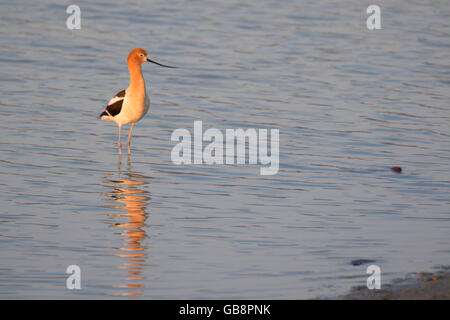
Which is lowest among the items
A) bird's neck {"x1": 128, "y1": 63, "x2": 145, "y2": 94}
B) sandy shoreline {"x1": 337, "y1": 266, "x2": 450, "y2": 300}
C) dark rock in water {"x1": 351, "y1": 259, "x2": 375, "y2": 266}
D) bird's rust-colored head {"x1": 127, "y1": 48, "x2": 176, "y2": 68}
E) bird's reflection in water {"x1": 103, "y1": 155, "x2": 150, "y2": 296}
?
sandy shoreline {"x1": 337, "y1": 266, "x2": 450, "y2": 300}

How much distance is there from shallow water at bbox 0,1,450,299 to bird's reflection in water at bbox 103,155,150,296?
0.09 ft

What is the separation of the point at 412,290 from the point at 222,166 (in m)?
5.49

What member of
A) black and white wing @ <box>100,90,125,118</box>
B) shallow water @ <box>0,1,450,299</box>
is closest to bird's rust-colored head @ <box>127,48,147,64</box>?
black and white wing @ <box>100,90,125,118</box>

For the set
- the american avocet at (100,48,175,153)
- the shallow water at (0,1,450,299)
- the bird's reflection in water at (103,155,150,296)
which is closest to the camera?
the bird's reflection in water at (103,155,150,296)

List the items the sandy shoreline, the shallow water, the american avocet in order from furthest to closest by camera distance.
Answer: the american avocet
the shallow water
the sandy shoreline

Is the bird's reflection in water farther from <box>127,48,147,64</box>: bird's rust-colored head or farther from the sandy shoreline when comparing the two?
<box>127,48,147,64</box>: bird's rust-colored head

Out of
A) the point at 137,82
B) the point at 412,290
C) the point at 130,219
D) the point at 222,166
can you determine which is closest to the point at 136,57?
the point at 137,82

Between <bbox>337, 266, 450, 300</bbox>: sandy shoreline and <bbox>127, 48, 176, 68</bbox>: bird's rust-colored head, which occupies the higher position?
<bbox>127, 48, 176, 68</bbox>: bird's rust-colored head

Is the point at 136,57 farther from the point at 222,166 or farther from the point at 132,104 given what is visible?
the point at 222,166

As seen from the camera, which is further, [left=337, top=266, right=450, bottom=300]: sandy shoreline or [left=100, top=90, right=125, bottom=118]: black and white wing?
[left=100, top=90, right=125, bottom=118]: black and white wing

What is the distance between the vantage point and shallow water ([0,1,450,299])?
7.68m
